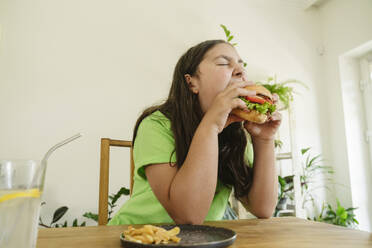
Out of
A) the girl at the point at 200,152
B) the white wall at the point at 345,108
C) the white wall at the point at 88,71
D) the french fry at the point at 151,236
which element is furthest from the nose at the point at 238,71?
the white wall at the point at 345,108

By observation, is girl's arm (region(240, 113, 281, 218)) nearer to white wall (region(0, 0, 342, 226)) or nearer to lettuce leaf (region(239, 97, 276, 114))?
lettuce leaf (region(239, 97, 276, 114))

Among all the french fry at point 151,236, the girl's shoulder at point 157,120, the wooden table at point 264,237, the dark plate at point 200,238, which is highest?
the girl's shoulder at point 157,120

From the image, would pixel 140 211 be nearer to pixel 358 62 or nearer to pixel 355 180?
pixel 355 180

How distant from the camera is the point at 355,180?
2.80 m

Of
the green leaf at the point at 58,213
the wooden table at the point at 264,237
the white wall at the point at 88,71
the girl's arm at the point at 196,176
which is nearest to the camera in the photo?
the wooden table at the point at 264,237

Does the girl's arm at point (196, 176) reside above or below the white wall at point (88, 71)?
below

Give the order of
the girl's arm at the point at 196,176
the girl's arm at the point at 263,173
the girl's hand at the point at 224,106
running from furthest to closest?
1. the girl's arm at the point at 263,173
2. the girl's hand at the point at 224,106
3. the girl's arm at the point at 196,176

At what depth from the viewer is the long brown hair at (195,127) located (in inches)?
41.6

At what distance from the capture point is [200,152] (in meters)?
0.84

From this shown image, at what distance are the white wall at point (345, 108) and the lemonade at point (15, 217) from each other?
10.0 ft

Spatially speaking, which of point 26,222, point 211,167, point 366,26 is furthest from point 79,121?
point 366,26

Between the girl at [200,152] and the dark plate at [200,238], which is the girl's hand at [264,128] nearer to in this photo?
the girl at [200,152]

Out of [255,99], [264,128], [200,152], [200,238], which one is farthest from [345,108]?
[200,238]

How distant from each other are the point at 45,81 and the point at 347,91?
117 inches
